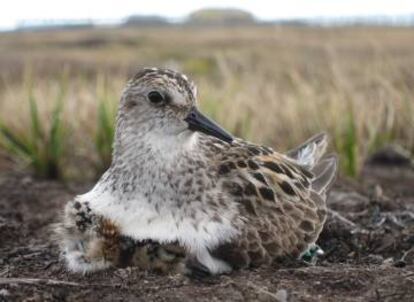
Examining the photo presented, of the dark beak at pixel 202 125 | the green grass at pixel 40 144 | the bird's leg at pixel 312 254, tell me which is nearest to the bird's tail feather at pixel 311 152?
the bird's leg at pixel 312 254

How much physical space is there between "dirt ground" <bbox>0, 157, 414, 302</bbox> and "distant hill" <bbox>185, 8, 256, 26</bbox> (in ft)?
289

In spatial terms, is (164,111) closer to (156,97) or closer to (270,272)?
(156,97)

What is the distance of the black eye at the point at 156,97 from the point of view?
5.09 meters

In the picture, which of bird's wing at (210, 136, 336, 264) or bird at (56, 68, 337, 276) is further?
bird's wing at (210, 136, 336, 264)

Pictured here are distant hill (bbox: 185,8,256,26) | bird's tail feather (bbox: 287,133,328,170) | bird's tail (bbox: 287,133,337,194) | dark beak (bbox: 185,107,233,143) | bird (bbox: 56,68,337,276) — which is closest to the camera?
bird (bbox: 56,68,337,276)

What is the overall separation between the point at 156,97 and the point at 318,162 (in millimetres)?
1812

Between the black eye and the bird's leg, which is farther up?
the black eye

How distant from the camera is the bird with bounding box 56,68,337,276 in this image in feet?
15.8

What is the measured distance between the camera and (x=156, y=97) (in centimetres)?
510

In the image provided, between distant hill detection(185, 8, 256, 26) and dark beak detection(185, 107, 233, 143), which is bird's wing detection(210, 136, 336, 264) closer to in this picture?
dark beak detection(185, 107, 233, 143)

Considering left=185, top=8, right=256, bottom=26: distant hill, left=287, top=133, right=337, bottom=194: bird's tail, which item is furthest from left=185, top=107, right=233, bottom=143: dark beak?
left=185, top=8, right=256, bottom=26: distant hill

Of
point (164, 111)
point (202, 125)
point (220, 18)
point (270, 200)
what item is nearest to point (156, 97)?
point (164, 111)

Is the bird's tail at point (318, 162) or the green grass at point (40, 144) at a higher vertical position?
the bird's tail at point (318, 162)

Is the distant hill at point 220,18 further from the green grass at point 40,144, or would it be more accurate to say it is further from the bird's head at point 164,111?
the bird's head at point 164,111
